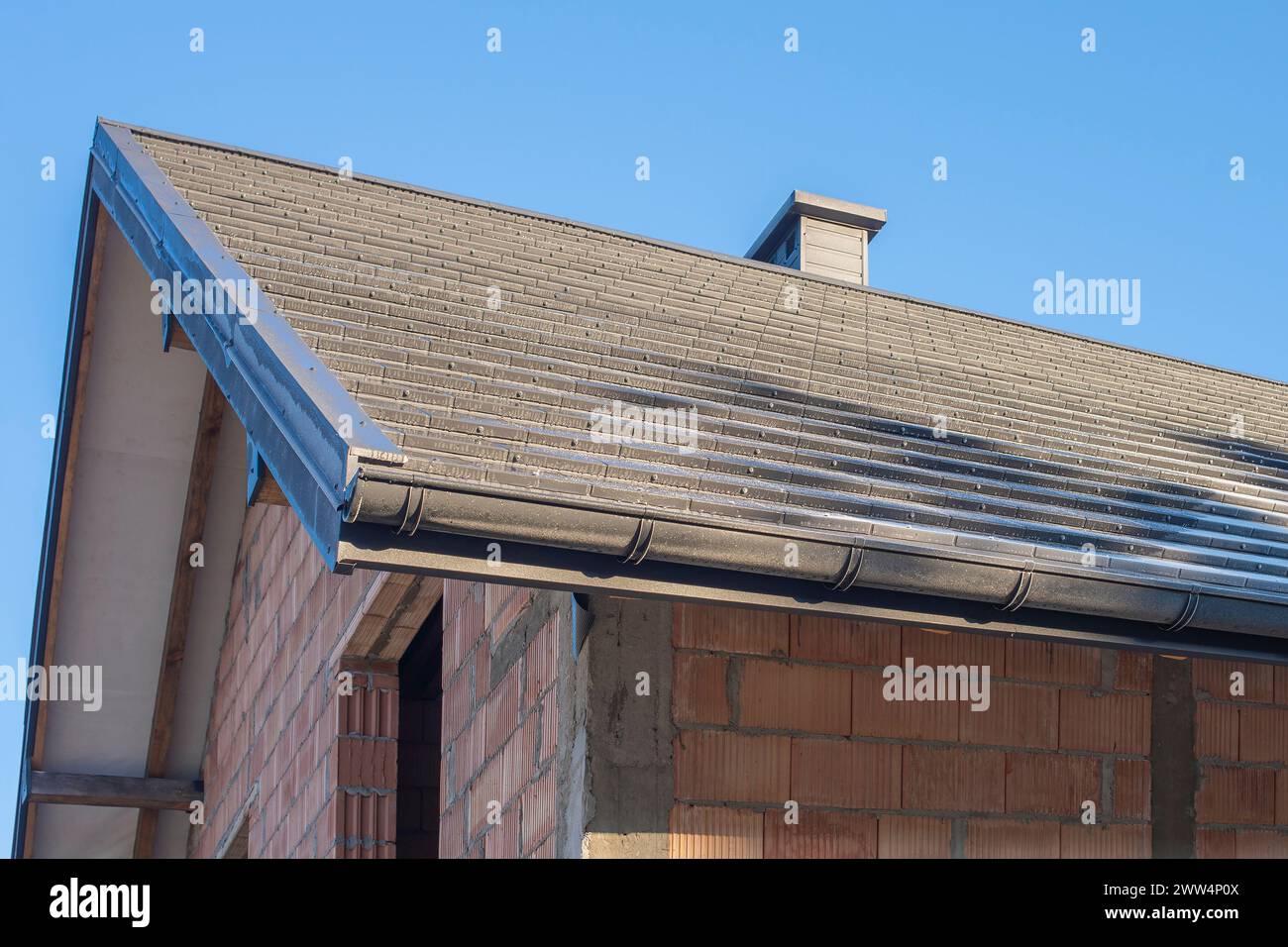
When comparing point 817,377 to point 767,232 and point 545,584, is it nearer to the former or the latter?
point 545,584

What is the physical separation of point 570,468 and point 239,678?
628 centimetres

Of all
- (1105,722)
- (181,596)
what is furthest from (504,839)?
(181,596)

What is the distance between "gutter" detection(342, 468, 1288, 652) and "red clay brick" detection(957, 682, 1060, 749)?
608 mm

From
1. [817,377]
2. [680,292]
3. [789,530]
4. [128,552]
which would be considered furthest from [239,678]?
[789,530]

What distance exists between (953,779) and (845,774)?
0.39 metres

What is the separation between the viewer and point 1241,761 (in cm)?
544

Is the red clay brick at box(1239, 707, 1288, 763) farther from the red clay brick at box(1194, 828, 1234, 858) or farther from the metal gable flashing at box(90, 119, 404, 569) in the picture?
the metal gable flashing at box(90, 119, 404, 569)

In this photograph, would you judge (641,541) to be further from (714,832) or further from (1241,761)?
(1241,761)

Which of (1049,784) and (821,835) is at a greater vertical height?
(1049,784)

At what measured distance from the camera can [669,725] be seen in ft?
15.3

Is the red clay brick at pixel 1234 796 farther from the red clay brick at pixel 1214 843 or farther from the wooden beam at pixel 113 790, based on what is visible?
the wooden beam at pixel 113 790

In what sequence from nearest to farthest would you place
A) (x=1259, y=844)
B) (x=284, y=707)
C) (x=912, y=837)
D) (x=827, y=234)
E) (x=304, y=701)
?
(x=912, y=837)
(x=1259, y=844)
(x=304, y=701)
(x=284, y=707)
(x=827, y=234)

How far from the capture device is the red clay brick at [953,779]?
16.3 ft

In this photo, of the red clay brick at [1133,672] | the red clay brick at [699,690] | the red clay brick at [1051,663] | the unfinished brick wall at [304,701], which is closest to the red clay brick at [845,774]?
the red clay brick at [699,690]
